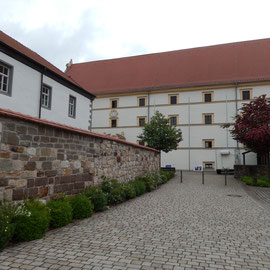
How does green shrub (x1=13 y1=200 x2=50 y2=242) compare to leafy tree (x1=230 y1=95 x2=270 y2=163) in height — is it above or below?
below

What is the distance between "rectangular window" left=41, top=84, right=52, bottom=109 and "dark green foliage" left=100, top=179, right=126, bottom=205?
8.91 m

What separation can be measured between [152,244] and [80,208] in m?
2.53

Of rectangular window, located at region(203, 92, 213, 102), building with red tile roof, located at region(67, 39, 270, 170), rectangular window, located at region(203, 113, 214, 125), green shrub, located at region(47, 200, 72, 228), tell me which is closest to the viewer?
green shrub, located at region(47, 200, 72, 228)

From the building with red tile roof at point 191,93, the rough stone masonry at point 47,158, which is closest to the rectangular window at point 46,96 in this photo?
the rough stone masonry at point 47,158

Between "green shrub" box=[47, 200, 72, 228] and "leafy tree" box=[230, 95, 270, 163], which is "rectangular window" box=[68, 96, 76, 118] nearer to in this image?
"leafy tree" box=[230, 95, 270, 163]

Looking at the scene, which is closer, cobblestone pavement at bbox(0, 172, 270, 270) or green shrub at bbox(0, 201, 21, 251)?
cobblestone pavement at bbox(0, 172, 270, 270)

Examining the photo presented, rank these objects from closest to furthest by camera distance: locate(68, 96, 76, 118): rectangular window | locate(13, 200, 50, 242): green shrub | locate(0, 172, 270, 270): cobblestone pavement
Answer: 1. locate(0, 172, 270, 270): cobblestone pavement
2. locate(13, 200, 50, 242): green shrub
3. locate(68, 96, 76, 118): rectangular window

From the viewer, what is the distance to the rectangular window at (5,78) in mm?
12812

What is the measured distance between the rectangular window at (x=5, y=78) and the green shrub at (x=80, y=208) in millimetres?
8683

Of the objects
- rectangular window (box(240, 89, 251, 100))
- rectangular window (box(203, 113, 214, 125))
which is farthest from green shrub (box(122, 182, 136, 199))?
rectangular window (box(240, 89, 251, 100))

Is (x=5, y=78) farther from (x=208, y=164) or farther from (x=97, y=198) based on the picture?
(x=208, y=164)

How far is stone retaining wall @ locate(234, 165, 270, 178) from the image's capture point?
17848mm

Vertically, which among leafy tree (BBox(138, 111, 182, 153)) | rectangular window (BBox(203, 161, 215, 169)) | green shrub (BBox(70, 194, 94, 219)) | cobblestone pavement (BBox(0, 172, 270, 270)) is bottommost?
cobblestone pavement (BBox(0, 172, 270, 270))

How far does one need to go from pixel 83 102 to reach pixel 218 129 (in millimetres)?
17148
